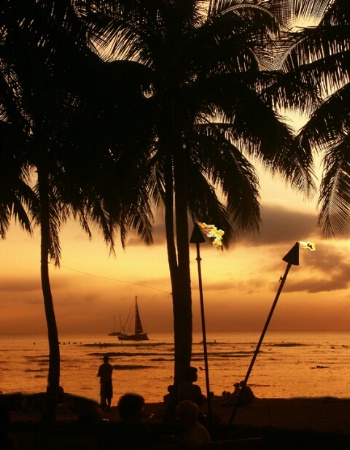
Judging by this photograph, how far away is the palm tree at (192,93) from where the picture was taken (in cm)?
1759

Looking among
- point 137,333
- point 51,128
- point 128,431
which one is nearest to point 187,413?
point 128,431

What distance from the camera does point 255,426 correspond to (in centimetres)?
1433

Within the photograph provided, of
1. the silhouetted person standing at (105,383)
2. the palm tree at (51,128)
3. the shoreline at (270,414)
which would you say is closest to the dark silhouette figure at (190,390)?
the shoreline at (270,414)

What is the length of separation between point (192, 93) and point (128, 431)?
12.2 metres

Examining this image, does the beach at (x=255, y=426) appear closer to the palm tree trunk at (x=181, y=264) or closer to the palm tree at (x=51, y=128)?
the palm tree trunk at (x=181, y=264)

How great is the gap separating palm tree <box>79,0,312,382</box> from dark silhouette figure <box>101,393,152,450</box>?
10.9 metres

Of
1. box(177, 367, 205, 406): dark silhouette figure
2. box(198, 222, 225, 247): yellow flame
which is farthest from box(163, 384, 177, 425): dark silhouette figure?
box(198, 222, 225, 247): yellow flame

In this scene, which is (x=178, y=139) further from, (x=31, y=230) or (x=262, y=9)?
(x=31, y=230)

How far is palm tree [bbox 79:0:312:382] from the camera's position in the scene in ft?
57.7

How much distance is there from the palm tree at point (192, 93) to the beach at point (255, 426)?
8.77 ft

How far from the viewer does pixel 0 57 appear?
13.1m

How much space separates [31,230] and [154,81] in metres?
6.90

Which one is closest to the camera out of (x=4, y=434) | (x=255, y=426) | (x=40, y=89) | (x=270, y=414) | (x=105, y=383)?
(x=4, y=434)

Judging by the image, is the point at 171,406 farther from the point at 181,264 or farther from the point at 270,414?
the point at 181,264
